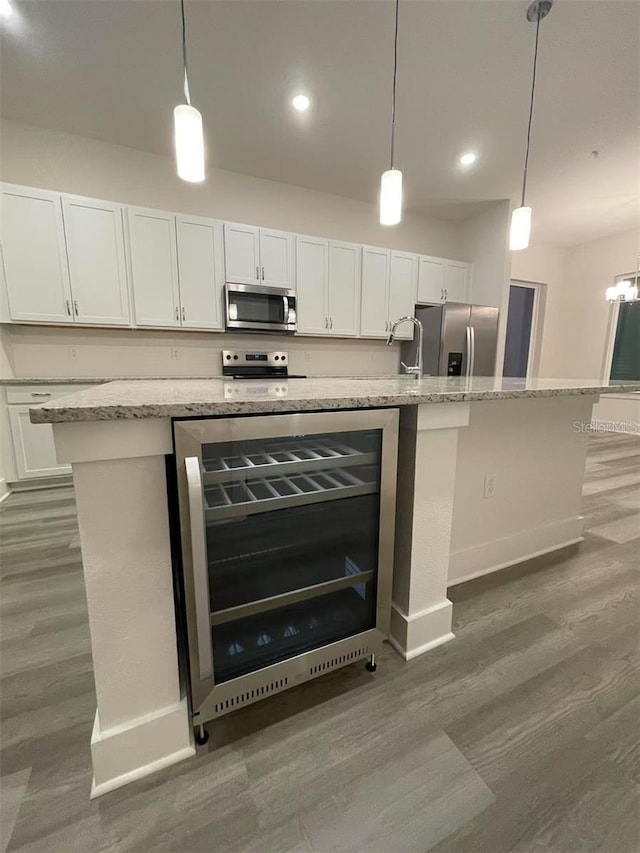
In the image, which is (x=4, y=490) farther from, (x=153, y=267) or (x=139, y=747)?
(x=139, y=747)

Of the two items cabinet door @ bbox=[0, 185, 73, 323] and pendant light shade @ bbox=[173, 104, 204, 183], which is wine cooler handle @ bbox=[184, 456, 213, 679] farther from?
cabinet door @ bbox=[0, 185, 73, 323]

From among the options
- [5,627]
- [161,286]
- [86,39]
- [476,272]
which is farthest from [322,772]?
[476,272]

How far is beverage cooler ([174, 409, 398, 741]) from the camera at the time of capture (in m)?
0.91

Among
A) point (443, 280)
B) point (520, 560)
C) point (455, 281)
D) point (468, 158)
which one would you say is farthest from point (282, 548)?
point (455, 281)

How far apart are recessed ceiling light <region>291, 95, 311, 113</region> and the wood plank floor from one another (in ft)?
11.3

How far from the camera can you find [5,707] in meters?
1.15

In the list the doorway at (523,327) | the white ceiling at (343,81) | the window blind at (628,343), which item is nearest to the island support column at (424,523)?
the white ceiling at (343,81)

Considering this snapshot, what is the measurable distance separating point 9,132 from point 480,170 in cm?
422

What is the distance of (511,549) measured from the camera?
6.46ft

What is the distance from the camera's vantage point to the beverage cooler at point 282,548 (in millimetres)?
910

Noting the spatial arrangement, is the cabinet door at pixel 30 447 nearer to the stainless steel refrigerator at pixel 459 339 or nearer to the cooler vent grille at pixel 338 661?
the cooler vent grille at pixel 338 661

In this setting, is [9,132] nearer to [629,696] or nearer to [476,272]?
[476,272]

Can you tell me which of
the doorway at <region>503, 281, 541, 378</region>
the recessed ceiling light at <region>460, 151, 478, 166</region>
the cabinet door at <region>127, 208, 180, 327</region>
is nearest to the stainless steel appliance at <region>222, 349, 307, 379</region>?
the cabinet door at <region>127, 208, 180, 327</region>

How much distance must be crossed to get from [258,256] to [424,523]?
10.5 feet
